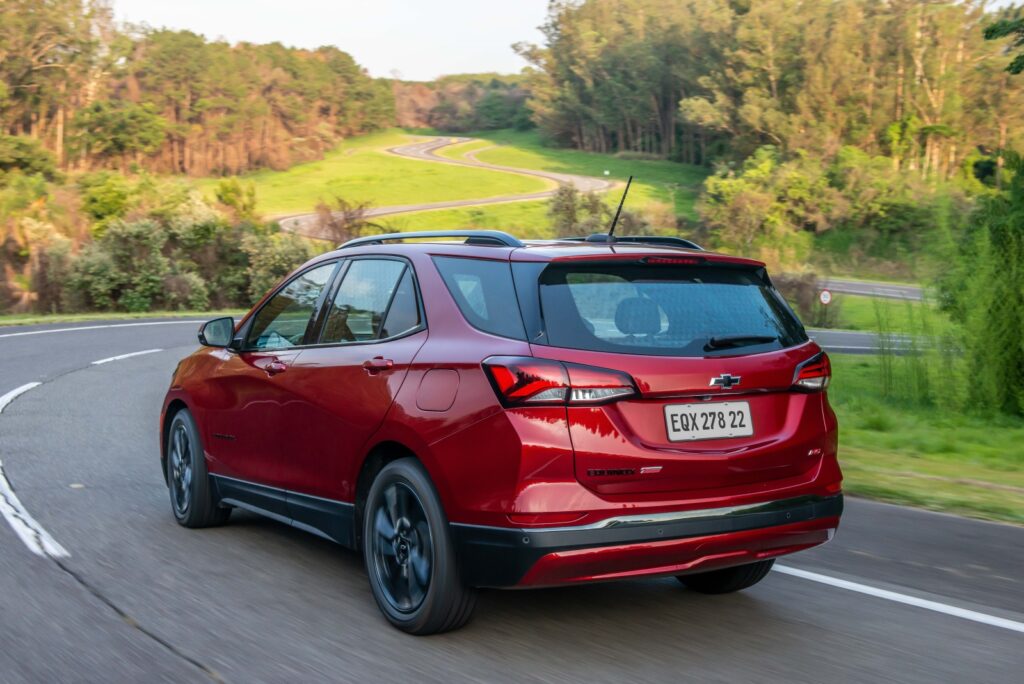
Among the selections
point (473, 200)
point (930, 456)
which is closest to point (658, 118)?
point (473, 200)

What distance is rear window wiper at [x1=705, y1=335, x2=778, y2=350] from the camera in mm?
4582

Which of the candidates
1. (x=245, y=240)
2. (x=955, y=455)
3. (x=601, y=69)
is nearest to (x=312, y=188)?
(x=601, y=69)

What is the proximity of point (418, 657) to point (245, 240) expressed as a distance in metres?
34.4

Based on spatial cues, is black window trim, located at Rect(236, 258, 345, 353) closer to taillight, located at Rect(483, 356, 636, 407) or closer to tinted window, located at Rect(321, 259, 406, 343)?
tinted window, located at Rect(321, 259, 406, 343)

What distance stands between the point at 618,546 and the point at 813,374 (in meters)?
1.25

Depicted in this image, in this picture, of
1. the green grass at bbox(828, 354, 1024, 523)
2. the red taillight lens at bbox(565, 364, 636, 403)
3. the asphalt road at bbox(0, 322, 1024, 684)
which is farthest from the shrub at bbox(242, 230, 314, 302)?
the red taillight lens at bbox(565, 364, 636, 403)

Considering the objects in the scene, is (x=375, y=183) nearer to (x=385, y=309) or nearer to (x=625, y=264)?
→ (x=385, y=309)

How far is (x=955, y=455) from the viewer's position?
11.6 meters

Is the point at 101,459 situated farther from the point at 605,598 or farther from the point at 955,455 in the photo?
the point at 955,455

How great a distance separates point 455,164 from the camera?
104 metres

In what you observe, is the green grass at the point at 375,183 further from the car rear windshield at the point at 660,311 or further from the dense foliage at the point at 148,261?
the car rear windshield at the point at 660,311

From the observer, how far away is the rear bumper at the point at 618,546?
418 cm

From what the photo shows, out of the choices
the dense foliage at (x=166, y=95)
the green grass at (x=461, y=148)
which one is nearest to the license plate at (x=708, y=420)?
the dense foliage at (x=166, y=95)

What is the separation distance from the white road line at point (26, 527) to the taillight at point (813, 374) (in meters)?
3.93
